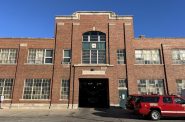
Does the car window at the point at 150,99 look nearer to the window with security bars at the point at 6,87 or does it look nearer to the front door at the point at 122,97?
the front door at the point at 122,97

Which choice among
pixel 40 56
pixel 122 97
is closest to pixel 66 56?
pixel 40 56

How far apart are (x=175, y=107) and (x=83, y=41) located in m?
14.5

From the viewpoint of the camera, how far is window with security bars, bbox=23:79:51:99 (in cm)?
2516

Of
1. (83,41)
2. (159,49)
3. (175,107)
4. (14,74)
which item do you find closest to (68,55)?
(83,41)

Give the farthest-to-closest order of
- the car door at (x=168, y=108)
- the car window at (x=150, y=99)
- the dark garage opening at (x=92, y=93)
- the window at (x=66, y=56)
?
the dark garage opening at (x=92, y=93)
the window at (x=66, y=56)
the car window at (x=150, y=99)
the car door at (x=168, y=108)

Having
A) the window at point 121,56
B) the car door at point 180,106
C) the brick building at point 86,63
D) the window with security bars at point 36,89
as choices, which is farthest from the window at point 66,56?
the car door at point 180,106

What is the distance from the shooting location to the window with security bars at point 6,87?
25.2 m

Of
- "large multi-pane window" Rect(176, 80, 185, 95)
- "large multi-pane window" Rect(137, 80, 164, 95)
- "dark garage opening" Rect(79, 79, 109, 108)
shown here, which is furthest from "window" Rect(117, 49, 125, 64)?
"large multi-pane window" Rect(176, 80, 185, 95)

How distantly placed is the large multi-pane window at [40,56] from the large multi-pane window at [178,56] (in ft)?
52.3

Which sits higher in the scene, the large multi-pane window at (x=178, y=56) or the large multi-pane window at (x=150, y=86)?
the large multi-pane window at (x=178, y=56)

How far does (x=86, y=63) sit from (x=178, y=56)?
1201cm

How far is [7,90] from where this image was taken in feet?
83.5

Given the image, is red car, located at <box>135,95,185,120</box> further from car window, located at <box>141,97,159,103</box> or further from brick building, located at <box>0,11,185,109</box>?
brick building, located at <box>0,11,185,109</box>

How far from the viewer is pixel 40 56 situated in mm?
26641
